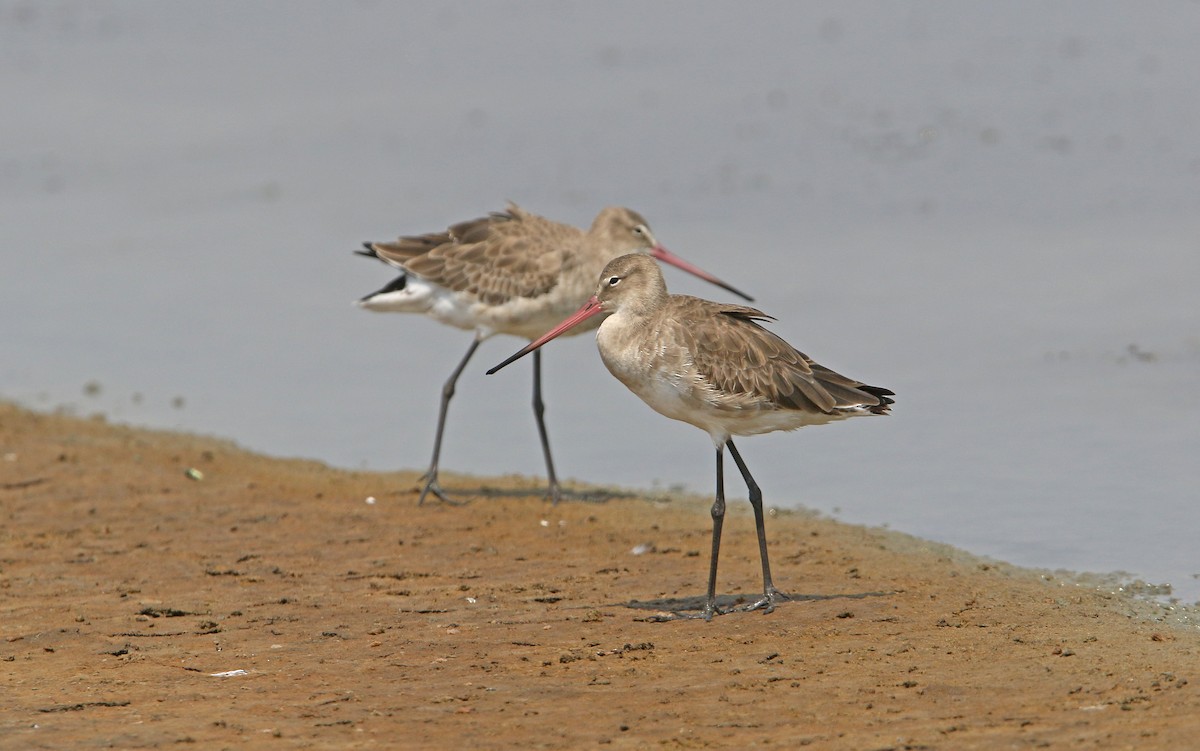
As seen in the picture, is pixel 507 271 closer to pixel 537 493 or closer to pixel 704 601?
pixel 537 493

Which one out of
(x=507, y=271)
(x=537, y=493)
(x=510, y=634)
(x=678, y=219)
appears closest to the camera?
(x=510, y=634)

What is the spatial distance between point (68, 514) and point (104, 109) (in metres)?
10.8

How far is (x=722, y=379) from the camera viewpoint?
7.70 m

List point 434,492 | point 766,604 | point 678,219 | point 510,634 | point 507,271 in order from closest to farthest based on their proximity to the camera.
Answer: point 510,634
point 766,604
point 434,492
point 507,271
point 678,219

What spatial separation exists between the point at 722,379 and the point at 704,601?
109 centimetres

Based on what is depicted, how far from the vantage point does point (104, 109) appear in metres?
19.8

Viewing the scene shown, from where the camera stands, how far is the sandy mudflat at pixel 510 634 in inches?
240

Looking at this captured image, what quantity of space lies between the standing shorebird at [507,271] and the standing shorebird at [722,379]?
2531 mm

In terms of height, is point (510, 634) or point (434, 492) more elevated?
point (434, 492)

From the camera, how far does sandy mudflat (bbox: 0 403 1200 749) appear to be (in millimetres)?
6090

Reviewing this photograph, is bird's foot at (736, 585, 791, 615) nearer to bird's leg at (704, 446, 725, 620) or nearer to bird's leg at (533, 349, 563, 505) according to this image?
bird's leg at (704, 446, 725, 620)

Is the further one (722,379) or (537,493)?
(537,493)

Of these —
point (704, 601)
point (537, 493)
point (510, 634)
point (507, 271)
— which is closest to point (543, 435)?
point (537, 493)

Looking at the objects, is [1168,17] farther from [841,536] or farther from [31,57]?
[31,57]
